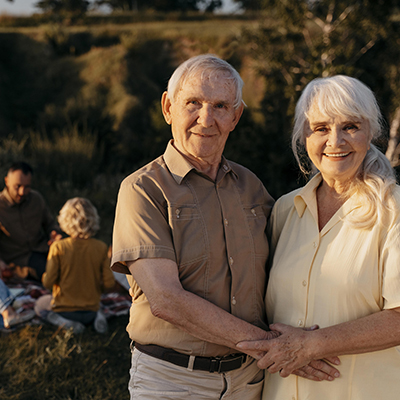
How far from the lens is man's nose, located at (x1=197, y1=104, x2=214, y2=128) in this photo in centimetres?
212

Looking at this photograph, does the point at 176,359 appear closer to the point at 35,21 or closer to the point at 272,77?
the point at 272,77

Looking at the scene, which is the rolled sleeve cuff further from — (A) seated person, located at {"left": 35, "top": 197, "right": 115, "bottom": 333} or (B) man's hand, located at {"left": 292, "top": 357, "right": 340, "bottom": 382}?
(A) seated person, located at {"left": 35, "top": 197, "right": 115, "bottom": 333}

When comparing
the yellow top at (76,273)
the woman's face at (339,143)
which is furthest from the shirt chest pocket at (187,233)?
the yellow top at (76,273)

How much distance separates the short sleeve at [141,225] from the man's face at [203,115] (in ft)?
0.93

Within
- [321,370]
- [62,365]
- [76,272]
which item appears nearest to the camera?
[321,370]

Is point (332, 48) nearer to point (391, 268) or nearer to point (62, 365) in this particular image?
point (62, 365)

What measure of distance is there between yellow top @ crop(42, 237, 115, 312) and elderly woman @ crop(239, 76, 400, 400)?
9.78 feet

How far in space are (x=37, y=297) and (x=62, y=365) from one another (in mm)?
1745

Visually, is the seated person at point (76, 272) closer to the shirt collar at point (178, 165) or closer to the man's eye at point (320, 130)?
the shirt collar at point (178, 165)

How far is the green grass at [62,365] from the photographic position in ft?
12.5

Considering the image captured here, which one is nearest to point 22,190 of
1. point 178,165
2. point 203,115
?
point 178,165

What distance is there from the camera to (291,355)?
6.44 ft

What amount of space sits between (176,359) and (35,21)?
1245 inches

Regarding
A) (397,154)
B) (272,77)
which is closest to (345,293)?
(397,154)
